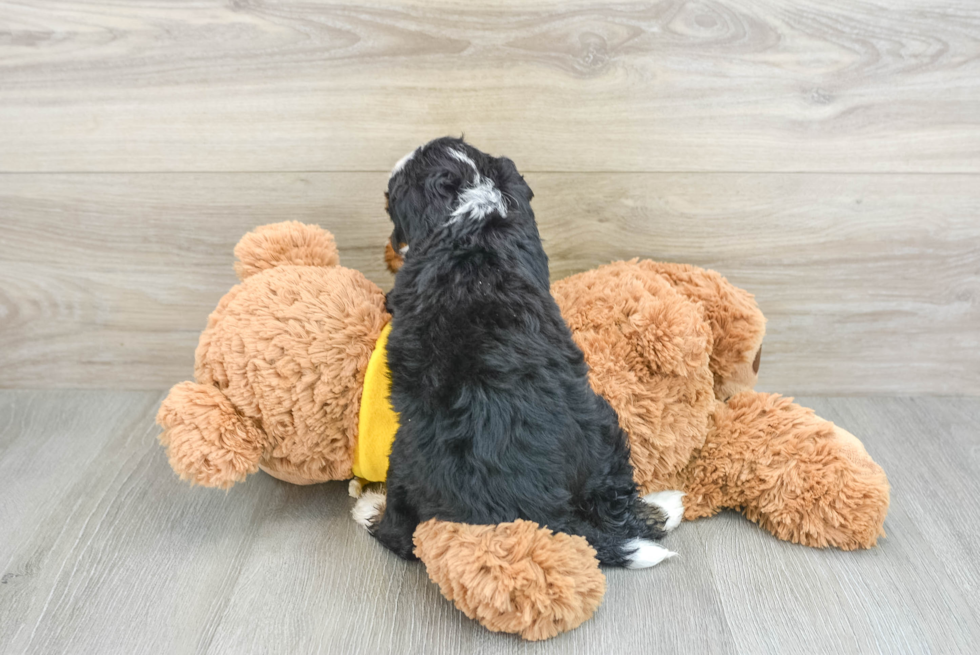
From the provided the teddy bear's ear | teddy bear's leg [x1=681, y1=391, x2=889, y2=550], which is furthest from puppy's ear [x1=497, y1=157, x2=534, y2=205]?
teddy bear's leg [x1=681, y1=391, x2=889, y2=550]

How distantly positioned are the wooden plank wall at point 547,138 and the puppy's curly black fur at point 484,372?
0.83ft

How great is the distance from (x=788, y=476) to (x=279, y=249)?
70 cm

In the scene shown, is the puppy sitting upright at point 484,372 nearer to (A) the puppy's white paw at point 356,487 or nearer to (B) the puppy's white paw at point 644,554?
(B) the puppy's white paw at point 644,554

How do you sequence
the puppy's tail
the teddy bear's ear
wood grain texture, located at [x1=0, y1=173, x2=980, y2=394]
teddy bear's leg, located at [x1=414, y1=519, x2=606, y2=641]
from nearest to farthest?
teddy bear's leg, located at [x1=414, y1=519, x2=606, y2=641], the puppy's tail, the teddy bear's ear, wood grain texture, located at [x1=0, y1=173, x2=980, y2=394]

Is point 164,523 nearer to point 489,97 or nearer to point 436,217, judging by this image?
point 436,217

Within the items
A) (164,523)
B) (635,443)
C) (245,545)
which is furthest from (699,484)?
(164,523)

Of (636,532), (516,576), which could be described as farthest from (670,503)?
(516,576)

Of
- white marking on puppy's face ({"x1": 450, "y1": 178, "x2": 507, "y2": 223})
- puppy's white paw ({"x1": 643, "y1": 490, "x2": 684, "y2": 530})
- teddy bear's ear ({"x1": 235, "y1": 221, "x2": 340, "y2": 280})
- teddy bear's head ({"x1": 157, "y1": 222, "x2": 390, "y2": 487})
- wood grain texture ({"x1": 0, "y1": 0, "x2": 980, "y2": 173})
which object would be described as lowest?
puppy's white paw ({"x1": 643, "y1": 490, "x2": 684, "y2": 530})

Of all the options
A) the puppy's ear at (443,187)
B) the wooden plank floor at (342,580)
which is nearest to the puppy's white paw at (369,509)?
the wooden plank floor at (342,580)

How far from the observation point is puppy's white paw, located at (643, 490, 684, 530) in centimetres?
85

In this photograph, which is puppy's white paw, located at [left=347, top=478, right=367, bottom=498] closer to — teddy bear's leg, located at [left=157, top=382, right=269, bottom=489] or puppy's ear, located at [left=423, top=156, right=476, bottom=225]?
teddy bear's leg, located at [left=157, top=382, right=269, bottom=489]

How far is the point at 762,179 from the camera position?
1.01 metres

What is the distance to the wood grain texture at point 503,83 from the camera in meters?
0.93

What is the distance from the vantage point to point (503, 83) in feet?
3.14
